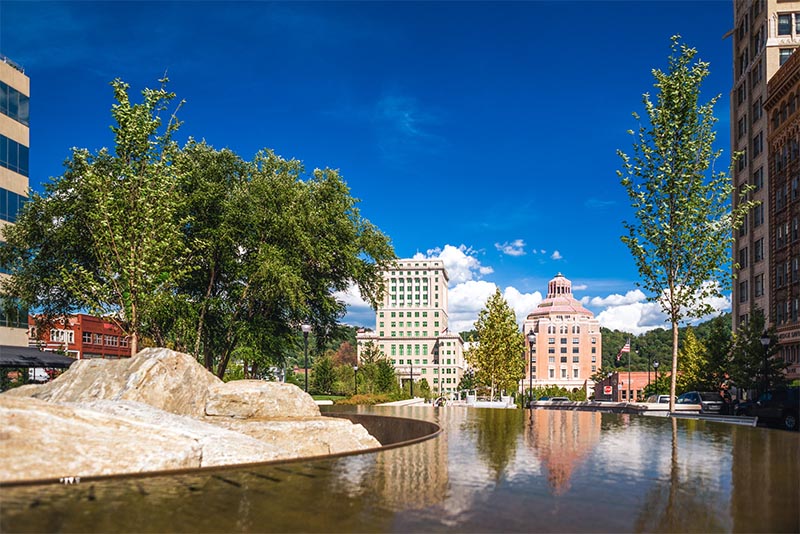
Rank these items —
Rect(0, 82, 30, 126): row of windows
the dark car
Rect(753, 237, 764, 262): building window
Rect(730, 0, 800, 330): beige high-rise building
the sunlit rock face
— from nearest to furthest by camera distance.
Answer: the sunlit rock face, the dark car, Rect(0, 82, 30, 126): row of windows, Rect(730, 0, 800, 330): beige high-rise building, Rect(753, 237, 764, 262): building window

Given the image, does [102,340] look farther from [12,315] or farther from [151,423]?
[151,423]

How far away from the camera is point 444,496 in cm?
788

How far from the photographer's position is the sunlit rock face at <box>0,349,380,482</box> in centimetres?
870

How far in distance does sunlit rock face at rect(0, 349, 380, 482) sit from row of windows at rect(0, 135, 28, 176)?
3653cm

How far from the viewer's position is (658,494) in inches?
331

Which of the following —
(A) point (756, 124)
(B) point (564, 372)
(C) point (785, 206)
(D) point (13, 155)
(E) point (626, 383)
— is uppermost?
(A) point (756, 124)

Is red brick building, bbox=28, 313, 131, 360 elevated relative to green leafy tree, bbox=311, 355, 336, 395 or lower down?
elevated

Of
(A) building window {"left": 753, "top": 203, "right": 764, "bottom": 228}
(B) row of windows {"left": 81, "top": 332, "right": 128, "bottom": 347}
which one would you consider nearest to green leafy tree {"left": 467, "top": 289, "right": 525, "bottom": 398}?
(A) building window {"left": 753, "top": 203, "right": 764, "bottom": 228}

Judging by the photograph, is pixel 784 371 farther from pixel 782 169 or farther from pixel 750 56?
pixel 750 56

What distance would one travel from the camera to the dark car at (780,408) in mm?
25719

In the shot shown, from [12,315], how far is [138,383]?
2588 centimetres

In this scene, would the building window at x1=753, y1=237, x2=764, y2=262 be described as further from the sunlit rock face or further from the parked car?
the sunlit rock face

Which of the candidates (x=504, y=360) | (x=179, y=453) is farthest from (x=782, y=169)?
(x=179, y=453)

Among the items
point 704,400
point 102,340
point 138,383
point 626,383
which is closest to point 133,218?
point 138,383
